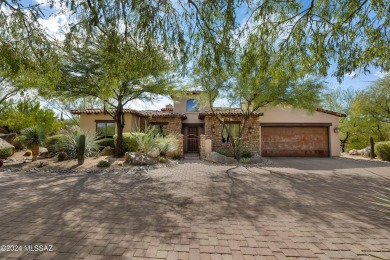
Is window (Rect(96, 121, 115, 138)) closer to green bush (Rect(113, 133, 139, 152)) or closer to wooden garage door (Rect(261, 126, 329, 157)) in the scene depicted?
green bush (Rect(113, 133, 139, 152))

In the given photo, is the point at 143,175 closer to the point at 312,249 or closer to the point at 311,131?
the point at 312,249

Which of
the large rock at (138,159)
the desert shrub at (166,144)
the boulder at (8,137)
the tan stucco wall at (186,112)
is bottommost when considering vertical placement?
the large rock at (138,159)

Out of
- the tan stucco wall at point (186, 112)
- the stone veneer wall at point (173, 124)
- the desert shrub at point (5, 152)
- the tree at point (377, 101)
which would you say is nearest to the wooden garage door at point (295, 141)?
the tree at point (377, 101)

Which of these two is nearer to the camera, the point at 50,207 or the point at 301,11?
the point at 50,207

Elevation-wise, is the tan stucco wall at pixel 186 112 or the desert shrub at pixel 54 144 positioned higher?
the tan stucco wall at pixel 186 112

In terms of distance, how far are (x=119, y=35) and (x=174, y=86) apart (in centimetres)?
661

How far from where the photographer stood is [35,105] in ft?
45.1

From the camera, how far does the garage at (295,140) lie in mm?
15367

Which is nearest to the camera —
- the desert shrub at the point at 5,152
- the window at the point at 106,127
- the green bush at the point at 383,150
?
the desert shrub at the point at 5,152

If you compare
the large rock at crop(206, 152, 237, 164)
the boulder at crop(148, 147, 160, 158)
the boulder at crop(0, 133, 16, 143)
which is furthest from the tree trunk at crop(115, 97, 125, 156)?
the boulder at crop(0, 133, 16, 143)

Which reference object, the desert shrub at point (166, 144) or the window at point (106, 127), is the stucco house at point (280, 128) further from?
the desert shrub at point (166, 144)

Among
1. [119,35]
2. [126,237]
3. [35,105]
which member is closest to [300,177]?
[126,237]

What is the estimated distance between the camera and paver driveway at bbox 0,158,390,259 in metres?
2.63

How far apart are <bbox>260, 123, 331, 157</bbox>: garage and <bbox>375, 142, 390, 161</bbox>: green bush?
295cm
